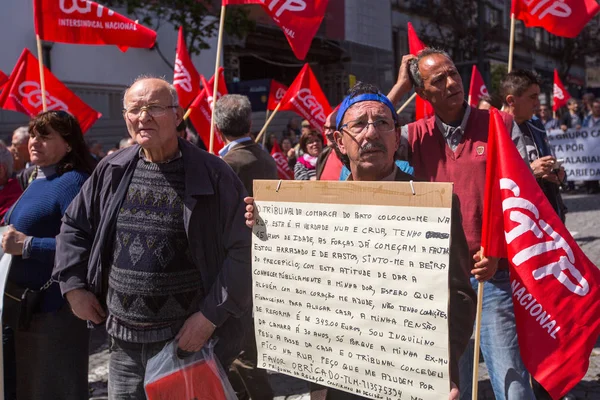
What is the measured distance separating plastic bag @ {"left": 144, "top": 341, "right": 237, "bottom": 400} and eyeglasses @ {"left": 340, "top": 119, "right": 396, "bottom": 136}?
1068 mm

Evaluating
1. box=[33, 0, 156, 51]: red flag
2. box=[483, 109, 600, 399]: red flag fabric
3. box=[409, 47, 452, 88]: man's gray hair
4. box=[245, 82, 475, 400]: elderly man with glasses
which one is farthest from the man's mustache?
box=[33, 0, 156, 51]: red flag

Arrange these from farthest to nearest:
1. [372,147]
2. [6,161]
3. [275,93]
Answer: [275,93] → [6,161] → [372,147]

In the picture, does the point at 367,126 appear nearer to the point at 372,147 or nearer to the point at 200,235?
the point at 372,147

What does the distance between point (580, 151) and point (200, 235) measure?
626 centimetres

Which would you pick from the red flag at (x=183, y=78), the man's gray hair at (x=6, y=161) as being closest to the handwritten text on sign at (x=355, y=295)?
the man's gray hair at (x=6, y=161)

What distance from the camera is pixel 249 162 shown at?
4.46 meters

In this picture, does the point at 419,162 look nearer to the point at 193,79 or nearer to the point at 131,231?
the point at 131,231

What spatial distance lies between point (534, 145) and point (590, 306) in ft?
5.91

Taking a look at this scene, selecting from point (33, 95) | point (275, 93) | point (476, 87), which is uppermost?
point (275, 93)

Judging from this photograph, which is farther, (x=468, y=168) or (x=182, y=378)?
(x=468, y=168)

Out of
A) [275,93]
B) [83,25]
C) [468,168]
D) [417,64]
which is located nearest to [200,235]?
[468,168]

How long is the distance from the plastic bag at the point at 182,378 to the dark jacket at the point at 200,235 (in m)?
0.12

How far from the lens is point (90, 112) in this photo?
637 centimetres

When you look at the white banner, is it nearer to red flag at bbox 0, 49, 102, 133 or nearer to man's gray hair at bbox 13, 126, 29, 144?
red flag at bbox 0, 49, 102, 133
